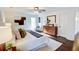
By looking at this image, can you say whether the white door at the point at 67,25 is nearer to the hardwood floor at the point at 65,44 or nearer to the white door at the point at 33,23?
the hardwood floor at the point at 65,44

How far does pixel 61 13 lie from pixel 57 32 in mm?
202

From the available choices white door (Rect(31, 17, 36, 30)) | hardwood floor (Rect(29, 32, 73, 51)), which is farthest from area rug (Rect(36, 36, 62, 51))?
white door (Rect(31, 17, 36, 30))

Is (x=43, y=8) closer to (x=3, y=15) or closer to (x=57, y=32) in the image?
(x=57, y=32)

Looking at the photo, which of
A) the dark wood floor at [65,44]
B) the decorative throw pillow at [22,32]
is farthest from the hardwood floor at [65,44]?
the decorative throw pillow at [22,32]

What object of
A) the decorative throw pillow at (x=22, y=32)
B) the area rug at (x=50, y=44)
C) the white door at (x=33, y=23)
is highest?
the white door at (x=33, y=23)

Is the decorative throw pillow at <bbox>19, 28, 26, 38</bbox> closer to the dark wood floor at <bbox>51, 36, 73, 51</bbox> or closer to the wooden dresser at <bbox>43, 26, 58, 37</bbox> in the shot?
the wooden dresser at <bbox>43, 26, 58, 37</bbox>

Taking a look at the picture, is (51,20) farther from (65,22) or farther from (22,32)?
(22,32)

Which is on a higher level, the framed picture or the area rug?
the framed picture

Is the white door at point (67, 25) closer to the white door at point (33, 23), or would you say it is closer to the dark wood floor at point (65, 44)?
the dark wood floor at point (65, 44)

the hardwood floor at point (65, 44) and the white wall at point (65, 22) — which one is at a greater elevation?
the white wall at point (65, 22)

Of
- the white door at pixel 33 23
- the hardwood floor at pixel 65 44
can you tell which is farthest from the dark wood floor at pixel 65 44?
the white door at pixel 33 23
